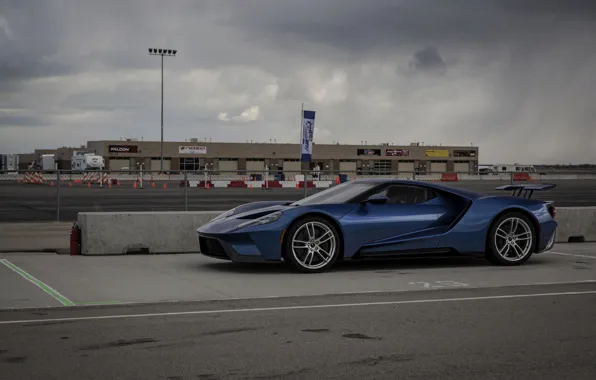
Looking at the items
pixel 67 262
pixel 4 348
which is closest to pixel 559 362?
pixel 4 348

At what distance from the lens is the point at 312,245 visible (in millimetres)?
10703

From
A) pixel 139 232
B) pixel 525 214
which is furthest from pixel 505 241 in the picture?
pixel 139 232

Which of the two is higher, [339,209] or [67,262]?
[339,209]

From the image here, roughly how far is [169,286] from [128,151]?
286ft

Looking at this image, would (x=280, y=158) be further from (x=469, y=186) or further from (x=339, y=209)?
(x=339, y=209)

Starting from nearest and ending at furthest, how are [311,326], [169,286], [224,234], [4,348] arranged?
1. [4,348]
2. [311,326]
3. [169,286]
4. [224,234]

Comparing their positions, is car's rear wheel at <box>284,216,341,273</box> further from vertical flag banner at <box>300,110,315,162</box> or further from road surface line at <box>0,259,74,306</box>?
vertical flag banner at <box>300,110,315,162</box>

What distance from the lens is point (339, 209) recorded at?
35.3 feet

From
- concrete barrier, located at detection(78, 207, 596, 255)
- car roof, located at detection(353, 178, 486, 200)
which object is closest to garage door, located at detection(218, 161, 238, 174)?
concrete barrier, located at detection(78, 207, 596, 255)

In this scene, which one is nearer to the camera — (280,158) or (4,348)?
(4,348)

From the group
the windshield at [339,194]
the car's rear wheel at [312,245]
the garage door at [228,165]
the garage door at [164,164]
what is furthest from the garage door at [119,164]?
the car's rear wheel at [312,245]

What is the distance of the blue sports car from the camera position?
10.5 meters

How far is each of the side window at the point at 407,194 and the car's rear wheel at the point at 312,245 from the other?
3.41 feet

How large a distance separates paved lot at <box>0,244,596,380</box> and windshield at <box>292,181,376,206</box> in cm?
96
